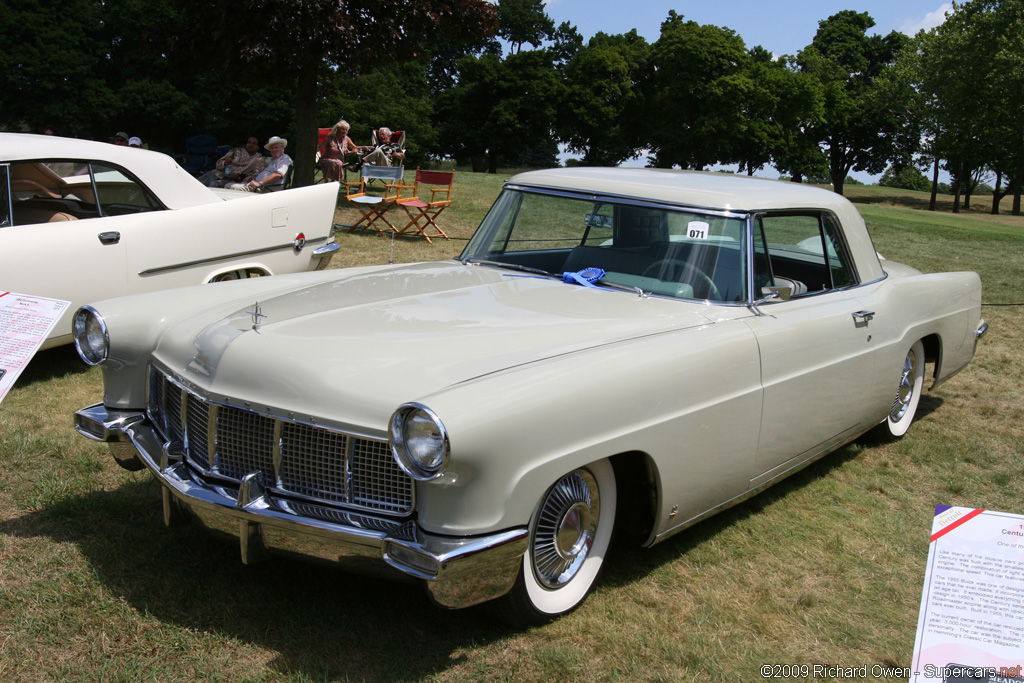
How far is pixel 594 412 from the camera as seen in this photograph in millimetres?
2779

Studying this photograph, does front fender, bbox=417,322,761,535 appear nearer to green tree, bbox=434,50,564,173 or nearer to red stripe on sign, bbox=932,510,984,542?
red stripe on sign, bbox=932,510,984,542

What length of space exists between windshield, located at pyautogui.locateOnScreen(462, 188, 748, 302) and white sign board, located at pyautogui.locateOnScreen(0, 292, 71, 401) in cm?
194

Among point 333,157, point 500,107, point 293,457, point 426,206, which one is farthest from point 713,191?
point 500,107

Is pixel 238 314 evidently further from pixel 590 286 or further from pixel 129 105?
pixel 129 105

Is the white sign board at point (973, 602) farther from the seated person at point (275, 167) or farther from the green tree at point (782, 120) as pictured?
the green tree at point (782, 120)

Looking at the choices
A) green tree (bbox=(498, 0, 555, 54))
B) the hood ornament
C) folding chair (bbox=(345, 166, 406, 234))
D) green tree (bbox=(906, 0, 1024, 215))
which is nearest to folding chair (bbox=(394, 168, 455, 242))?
folding chair (bbox=(345, 166, 406, 234))

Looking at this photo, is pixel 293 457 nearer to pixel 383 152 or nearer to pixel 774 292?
pixel 774 292

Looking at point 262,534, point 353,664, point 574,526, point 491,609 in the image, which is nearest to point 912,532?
point 574,526

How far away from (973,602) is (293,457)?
1.96 metres

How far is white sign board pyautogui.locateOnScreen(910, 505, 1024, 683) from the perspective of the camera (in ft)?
6.21

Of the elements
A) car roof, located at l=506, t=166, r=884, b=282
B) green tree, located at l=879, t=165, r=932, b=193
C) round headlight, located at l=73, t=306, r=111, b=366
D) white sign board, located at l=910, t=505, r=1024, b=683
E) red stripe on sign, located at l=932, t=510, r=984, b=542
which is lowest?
white sign board, located at l=910, t=505, r=1024, b=683

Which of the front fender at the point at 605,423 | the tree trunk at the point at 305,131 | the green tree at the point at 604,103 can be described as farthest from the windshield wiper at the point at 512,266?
the green tree at the point at 604,103

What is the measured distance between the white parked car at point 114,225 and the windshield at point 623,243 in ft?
7.97

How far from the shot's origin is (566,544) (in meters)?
2.96
